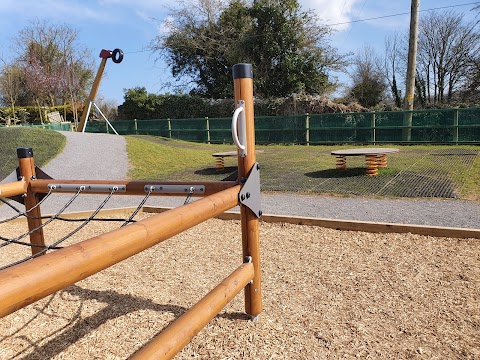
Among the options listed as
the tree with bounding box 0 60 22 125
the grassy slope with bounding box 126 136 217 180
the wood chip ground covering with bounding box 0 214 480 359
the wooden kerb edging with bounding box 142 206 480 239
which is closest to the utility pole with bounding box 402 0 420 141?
the grassy slope with bounding box 126 136 217 180

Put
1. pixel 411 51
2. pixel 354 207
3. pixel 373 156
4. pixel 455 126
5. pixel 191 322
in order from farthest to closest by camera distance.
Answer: pixel 411 51 → pixel 455 126 → pixel 373 156 → pixel 354 207 → pixel 191 322

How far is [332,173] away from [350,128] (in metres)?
7.32

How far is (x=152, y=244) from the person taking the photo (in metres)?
1.23

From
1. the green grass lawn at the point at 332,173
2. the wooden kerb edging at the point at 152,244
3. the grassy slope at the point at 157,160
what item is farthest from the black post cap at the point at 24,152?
the grassy slope at the point at 157,160

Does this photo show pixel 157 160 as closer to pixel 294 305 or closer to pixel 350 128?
pixel 350 128

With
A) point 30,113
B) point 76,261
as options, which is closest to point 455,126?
point 76,261

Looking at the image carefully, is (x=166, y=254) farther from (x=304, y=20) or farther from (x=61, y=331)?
(x=304, y=20)

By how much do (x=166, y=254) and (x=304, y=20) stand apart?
61.7 feet

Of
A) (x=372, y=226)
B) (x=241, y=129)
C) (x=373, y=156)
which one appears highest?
(x=241, y=129)

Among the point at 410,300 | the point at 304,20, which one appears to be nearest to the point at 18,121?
the point at 304,20

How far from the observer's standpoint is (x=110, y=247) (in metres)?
1.04

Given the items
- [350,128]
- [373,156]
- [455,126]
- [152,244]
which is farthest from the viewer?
Result: [350,128]

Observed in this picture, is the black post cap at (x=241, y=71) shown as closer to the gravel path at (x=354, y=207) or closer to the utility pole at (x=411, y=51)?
the gravel path at (x=354, y=207)

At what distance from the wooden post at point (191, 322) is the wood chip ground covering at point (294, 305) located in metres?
0.36
